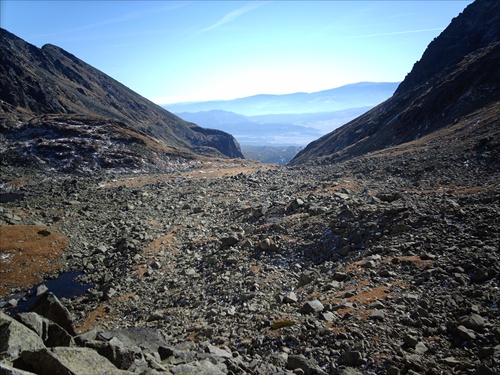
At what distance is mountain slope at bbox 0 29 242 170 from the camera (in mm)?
83500

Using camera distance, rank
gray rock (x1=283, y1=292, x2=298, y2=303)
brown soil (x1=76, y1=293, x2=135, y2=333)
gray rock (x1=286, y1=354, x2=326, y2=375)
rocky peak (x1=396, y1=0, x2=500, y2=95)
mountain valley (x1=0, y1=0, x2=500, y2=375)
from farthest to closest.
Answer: rocky peak (x1=396, y1=0, x2=500, y2=95), brown soil (x1=76, y1=293, x2=135, y2=333), gray rock (x1=283, y1=292, x2=298, y2=303), gray rock (x1=286, y1=354, x2=326, y2=375), mountain valley (x1=0, y1=0, x2=500, y2=375)

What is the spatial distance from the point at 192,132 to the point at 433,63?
4439 inches

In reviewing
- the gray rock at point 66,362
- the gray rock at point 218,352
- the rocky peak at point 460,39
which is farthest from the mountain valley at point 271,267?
the rocky peak at point 460,39

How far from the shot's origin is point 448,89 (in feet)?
168

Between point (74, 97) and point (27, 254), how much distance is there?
105 m

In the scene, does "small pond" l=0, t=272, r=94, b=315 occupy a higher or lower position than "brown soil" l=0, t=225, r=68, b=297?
lower

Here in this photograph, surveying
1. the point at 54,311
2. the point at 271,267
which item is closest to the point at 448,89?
the point at 271,267

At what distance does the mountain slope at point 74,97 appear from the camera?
83.5 metres

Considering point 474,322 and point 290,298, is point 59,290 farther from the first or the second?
point 474,322

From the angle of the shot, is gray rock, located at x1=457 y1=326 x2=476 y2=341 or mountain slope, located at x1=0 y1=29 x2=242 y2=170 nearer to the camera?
gray rock, located at x1=457 y1=326 x2=476 y2=341

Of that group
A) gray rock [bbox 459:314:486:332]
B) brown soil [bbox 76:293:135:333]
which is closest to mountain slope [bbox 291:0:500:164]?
gray rock [bbox 459:314:486:332]

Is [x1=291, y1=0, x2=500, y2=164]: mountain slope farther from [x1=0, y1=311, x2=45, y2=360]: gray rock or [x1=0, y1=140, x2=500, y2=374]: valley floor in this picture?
[x1=0, y1=311, x2=45, y2=360]: gray rock

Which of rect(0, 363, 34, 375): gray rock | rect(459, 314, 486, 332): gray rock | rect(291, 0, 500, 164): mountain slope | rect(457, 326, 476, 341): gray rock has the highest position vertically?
rect(291, 0, 500, 164): mountain slope

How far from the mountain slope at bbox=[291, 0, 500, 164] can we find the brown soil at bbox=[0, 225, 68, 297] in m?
45.3
